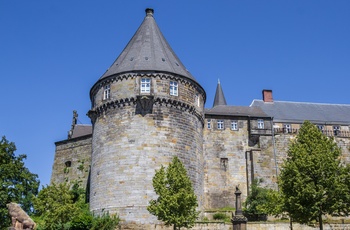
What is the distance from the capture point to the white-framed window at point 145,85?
37.2 meters

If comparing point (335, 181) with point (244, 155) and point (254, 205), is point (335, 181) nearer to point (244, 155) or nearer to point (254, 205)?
point (254, 205)

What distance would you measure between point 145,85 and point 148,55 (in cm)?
347

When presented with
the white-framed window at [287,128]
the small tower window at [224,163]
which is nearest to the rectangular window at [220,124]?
the small tower window at [224,163]

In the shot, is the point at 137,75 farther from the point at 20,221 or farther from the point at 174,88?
the point at 20,221

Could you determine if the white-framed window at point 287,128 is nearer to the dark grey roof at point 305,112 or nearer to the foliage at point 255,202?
the dark grey roof at point 305,112

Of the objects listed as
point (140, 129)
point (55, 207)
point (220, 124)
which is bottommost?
point (55, 207)

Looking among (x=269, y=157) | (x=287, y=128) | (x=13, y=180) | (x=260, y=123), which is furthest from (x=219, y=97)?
(x=13, y=180)

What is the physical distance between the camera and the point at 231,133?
4750cm

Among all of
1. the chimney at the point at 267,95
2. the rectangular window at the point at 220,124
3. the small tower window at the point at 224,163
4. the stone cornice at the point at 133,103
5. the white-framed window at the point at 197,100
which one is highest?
the chimney at the point at 267,95

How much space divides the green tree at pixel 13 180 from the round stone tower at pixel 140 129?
5.65m

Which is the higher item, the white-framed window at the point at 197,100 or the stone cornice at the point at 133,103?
the white-framed window at the point at 197,100

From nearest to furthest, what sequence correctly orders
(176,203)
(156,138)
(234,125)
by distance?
(176,203) < (156,138) < (234,125)

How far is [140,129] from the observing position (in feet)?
120

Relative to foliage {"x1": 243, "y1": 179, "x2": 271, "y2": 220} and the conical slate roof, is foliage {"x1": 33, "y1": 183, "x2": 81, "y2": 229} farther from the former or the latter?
foliage {"x1": 243, "y1": 179, "x2": 271, "y2": 220}
